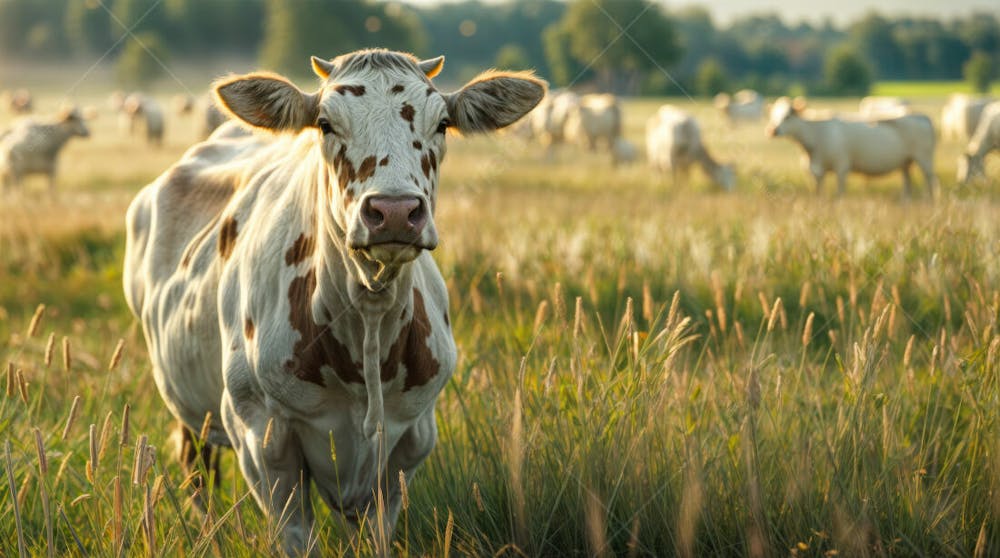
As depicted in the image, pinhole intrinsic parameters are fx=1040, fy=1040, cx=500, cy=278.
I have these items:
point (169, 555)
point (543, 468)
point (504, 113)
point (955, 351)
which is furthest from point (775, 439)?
point (169, 555)

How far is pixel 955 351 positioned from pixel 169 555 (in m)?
3.20

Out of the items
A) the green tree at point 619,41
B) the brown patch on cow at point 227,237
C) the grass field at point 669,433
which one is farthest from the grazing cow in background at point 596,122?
the brown patch on cow at point 227,237

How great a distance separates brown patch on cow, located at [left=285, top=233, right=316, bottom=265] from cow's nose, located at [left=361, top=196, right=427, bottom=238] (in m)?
0.74

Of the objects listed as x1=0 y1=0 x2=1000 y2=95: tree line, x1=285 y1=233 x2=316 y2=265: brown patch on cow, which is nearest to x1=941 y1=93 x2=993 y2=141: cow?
x1=0 y1=0 x2=1000 y2=95: tree line

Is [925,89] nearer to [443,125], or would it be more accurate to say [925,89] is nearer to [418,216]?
[443,125]

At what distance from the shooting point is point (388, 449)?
364 cm

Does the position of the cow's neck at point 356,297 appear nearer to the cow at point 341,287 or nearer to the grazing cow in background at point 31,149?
the cow at point 341,287

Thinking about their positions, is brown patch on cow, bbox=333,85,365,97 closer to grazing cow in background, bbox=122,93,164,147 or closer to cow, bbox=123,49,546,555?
cow, bbox=123,49,546,555

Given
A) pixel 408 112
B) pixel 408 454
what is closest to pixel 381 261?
pixel 408 112

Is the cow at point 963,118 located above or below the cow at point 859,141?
below

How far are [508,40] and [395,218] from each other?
2355 inches

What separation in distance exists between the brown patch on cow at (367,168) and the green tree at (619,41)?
148ft

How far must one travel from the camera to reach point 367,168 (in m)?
3.14

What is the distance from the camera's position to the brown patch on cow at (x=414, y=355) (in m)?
3.58
